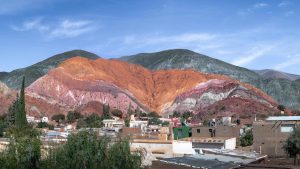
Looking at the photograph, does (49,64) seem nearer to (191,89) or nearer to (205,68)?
(205,68)

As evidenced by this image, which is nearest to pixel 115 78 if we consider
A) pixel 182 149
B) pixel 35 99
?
pixel 35 99

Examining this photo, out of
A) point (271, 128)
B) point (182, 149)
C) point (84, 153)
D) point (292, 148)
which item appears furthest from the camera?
point (271, 128)

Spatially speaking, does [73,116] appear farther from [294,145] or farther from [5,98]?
[294,145]

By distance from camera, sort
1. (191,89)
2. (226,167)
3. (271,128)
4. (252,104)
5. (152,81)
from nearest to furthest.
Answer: (226,167) → (271,128) → (252,104) → (191,89) → (152,81)

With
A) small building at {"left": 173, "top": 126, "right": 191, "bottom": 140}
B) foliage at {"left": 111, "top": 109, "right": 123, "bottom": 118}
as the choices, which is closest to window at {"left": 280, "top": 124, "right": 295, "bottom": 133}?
small building at {"left": 173, "top": 126, "right": 191, "bottom": 140}

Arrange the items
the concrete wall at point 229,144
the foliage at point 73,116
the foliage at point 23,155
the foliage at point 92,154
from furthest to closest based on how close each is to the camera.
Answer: the foliage at point 73,116 → the concrete wall at point 229,144 → the foliage at point 23,155 → the foliage at point 92,154

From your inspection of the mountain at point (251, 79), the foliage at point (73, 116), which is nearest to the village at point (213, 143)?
the foliage at point (73, 116)

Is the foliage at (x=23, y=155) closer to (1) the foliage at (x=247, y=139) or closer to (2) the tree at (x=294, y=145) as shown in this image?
(2) the tree at (x=294, y=145)

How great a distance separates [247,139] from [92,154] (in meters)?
38.3

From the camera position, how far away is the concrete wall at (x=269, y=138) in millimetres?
46688

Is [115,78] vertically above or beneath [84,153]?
above

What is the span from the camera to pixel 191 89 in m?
140

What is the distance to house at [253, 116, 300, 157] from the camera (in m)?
46.5

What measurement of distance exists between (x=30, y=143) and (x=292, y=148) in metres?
24.9
